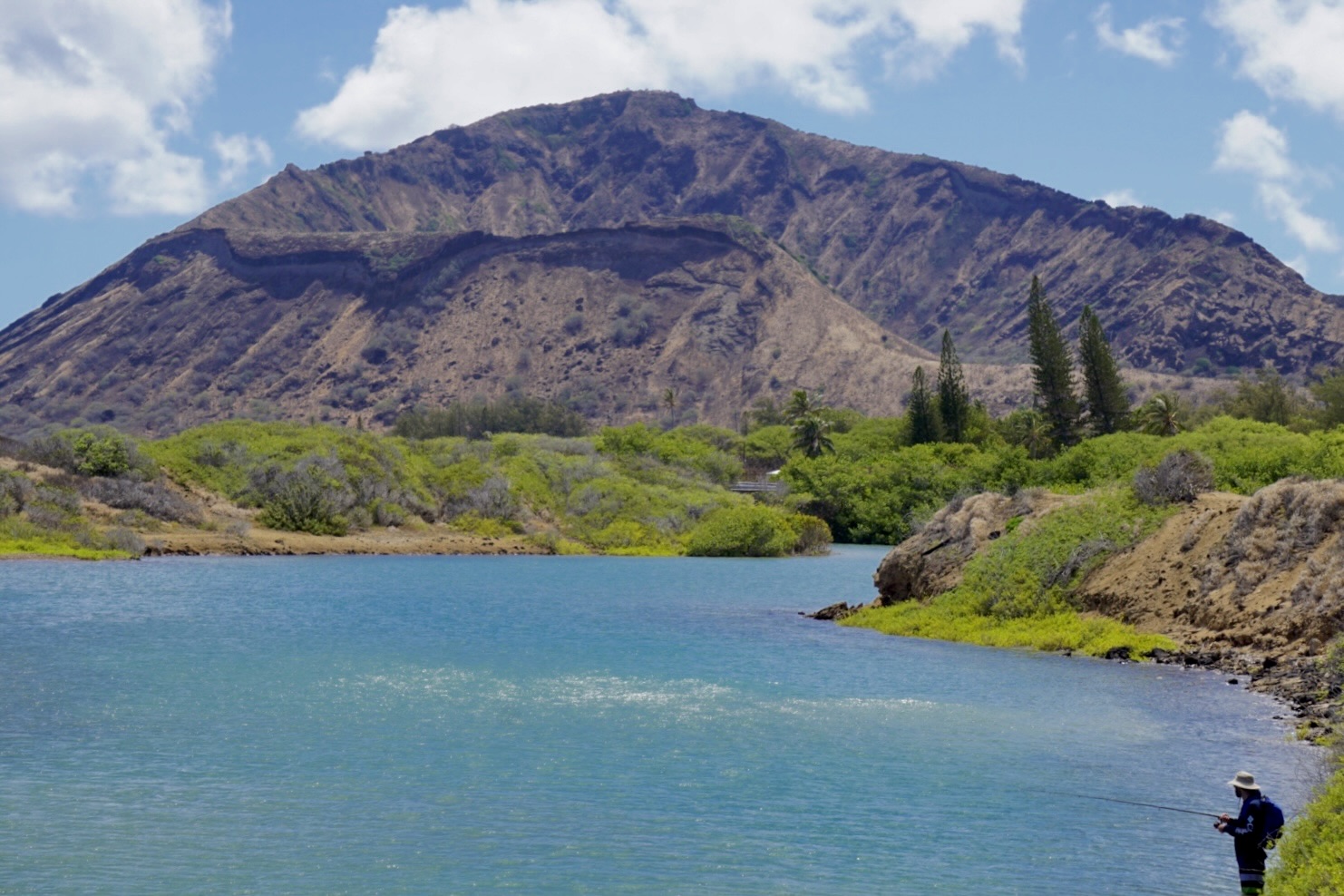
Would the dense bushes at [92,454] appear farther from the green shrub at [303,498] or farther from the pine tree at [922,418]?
the pine tree at [922,418]

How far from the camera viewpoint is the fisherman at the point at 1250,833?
12.1 metres

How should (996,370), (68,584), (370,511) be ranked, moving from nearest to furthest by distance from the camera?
(68,584), (370,511), (996,370)

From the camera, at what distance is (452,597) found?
147 ft

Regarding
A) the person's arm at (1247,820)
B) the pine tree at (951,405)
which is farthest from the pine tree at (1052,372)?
the person's arm at (1247,820)

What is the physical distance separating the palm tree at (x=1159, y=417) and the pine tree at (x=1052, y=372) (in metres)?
4.32

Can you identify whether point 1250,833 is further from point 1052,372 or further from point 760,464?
point 760,464

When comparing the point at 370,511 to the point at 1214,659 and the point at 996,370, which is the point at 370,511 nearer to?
the point at 1214,659

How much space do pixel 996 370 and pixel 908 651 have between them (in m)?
154

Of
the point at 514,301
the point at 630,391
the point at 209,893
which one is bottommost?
the point at 209,893

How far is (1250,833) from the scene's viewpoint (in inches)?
478

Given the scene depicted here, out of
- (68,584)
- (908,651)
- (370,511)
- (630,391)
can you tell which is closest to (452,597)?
(68,584)

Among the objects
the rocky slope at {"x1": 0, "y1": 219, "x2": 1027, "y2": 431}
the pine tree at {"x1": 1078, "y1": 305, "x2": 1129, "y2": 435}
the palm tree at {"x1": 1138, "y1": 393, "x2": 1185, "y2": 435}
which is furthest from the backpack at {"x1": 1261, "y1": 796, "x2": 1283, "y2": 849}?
the rocky slope at {"x1": 0, "y1": 219, "x2": 1027, "y2": 431}

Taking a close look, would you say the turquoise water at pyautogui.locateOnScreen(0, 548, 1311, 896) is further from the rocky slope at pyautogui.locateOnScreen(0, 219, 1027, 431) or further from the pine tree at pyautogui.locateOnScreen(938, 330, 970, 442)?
the rocky slope at pyautogui.locateOnScreen(0, 219, 1027, 431)

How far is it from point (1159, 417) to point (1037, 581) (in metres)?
56.7
